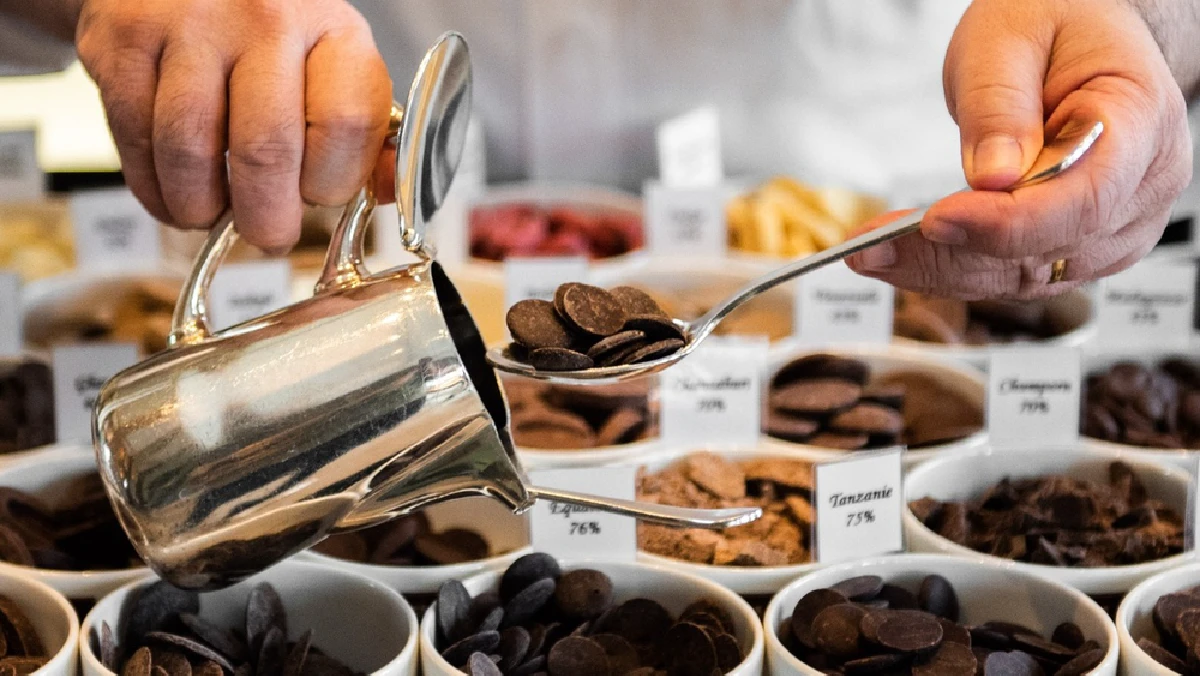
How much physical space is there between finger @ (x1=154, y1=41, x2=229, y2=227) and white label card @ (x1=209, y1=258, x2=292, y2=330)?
64cm

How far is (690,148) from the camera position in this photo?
6.66 feet

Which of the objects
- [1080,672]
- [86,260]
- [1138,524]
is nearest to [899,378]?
[1138,524]

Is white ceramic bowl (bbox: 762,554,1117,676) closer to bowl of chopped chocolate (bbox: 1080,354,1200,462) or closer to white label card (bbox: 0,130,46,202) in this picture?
bowl of chopped chocolate (bbox: 1080,354,1200,462)

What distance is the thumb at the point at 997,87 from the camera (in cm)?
83

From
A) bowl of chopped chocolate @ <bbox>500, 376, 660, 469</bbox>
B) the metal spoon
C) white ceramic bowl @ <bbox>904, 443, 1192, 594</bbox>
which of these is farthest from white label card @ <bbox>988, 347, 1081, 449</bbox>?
the metal spoon

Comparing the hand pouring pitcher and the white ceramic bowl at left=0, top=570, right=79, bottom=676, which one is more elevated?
the hand pouring pitcher

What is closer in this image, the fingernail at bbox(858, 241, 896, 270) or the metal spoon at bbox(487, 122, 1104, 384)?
the metal spoon at bbox(487, 122, 1104, 384)

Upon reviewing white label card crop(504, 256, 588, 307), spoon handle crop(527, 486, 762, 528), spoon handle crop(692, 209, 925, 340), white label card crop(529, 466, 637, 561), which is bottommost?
white label card crop(529, 466, 637, 561)

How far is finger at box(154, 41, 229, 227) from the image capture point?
89 cm

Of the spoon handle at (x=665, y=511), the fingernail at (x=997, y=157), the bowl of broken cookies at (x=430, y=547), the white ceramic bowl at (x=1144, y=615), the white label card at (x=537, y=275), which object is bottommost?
the white ceramic bowl at (x=1144, y=615)

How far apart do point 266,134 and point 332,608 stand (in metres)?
0.43

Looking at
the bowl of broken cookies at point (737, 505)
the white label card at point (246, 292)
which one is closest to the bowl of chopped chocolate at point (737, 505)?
the bowl of broken cookies at point (737, 505)

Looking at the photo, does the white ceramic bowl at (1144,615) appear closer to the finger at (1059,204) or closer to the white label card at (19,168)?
the finger at (1059,204)

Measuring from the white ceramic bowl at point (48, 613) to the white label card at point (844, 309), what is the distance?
3.05ft
